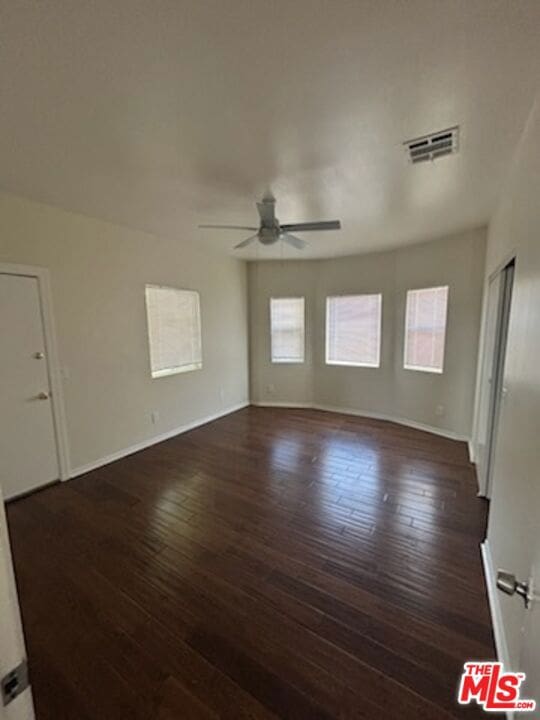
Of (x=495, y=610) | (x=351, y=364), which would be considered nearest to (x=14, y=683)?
(x=495, y=610)

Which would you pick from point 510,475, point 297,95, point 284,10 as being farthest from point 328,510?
point 284,10

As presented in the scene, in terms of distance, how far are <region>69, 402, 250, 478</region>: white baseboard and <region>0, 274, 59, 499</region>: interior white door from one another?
1.02 ft

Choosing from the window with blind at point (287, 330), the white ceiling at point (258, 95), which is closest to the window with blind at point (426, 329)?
the white ceiling at point (258, 95)

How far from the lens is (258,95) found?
5.14 ft

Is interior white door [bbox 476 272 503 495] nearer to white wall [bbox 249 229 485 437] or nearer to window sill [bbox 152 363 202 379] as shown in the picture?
white wall [bbox 249 229 485 437]

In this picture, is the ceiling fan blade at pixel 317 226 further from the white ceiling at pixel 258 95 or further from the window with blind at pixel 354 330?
the window with blind at pixel 354 330

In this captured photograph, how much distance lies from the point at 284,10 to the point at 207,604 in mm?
2727

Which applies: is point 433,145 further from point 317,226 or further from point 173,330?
point 173,330

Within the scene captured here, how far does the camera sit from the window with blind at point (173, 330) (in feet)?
13.3

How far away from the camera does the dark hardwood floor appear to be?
4.44 ft

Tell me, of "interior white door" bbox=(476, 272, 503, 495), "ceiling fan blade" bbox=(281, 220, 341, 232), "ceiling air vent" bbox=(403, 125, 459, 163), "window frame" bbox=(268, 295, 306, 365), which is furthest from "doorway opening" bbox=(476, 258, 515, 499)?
"window frame" bbox=(268, 295, 306, 365)

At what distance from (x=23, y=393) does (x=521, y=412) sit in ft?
12.1

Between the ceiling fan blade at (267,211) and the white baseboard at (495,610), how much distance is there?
2890mm

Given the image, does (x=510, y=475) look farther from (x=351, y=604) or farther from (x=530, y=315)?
(x=351, y=604)
